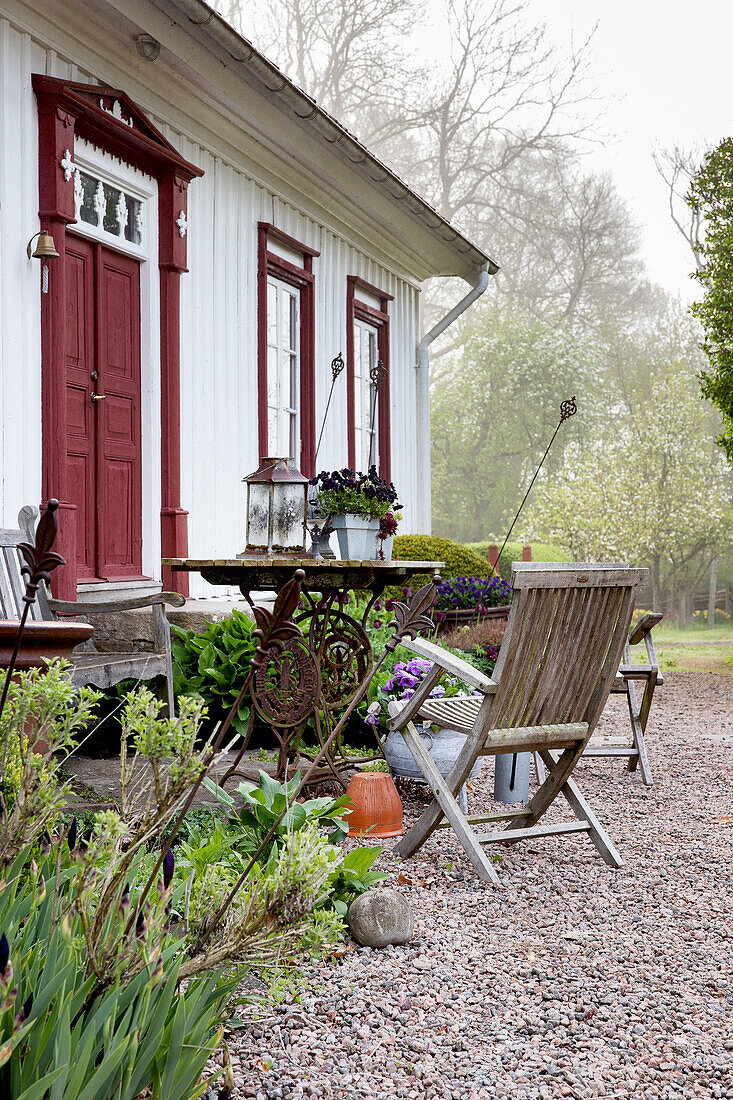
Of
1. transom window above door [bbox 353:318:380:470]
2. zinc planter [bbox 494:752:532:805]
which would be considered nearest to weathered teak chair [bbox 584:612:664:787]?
zinc planter [bbox 494:752:532:805]

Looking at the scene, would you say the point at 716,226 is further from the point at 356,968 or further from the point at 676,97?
the point at 676,97

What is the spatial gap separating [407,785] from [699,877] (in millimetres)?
1514

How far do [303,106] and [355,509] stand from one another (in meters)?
3.36

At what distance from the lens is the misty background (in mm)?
20250

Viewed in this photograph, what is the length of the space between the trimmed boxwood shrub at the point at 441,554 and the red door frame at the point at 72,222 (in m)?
3.11

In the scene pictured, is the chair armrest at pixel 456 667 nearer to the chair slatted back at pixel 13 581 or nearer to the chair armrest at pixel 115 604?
the chair armrest at pixel 115 604

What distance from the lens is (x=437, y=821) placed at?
3334 millimetres

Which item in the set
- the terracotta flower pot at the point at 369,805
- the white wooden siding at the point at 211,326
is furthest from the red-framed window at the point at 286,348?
the terracotta flower pot at the point at 369,805

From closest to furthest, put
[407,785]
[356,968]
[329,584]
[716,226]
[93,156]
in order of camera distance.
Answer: [356,968]
[329,584]
[407,785]
[93,156]
[716,226]

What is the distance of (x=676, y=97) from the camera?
87.9 feet

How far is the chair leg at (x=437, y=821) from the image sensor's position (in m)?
3.21

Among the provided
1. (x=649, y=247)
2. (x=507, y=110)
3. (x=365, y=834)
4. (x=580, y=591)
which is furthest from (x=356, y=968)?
(x=649, y=247)

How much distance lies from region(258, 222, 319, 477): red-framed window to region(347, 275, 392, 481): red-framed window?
0.82 m

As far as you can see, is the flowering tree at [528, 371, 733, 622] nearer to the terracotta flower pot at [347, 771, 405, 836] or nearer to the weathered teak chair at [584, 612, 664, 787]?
the weathered teak chair at [584, 612, 664, 787]
